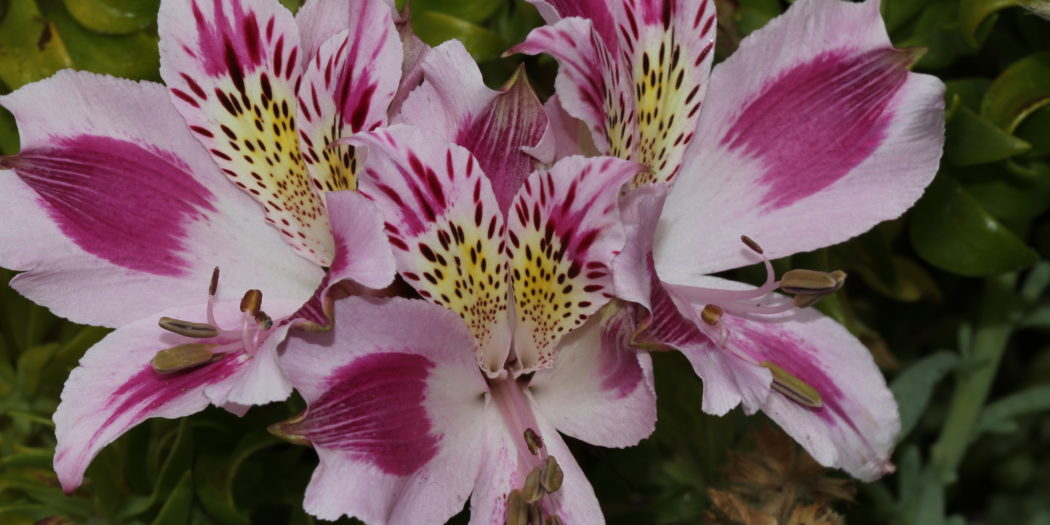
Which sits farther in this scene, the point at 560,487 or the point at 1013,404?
the point at 1013,404

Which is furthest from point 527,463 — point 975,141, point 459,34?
point 975,141

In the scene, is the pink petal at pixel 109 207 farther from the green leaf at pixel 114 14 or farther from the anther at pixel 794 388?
the anther at pixel 794 388

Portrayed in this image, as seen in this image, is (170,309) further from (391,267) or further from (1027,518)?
(1027,518)

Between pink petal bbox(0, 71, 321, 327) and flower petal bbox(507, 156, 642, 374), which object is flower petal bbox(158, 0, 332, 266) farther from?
flower petal bbox(507, 156, 642, 374)

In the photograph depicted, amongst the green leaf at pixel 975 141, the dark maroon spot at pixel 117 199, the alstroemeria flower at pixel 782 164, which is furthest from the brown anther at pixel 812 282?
the dark maroon spot at pixel 117 199

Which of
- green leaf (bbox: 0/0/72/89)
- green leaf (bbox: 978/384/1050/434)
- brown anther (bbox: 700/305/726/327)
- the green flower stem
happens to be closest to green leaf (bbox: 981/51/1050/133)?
the green flower stem

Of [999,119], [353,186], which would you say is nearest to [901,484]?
[999,119]

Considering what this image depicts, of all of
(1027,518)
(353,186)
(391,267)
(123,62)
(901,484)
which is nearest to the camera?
(391,267)
